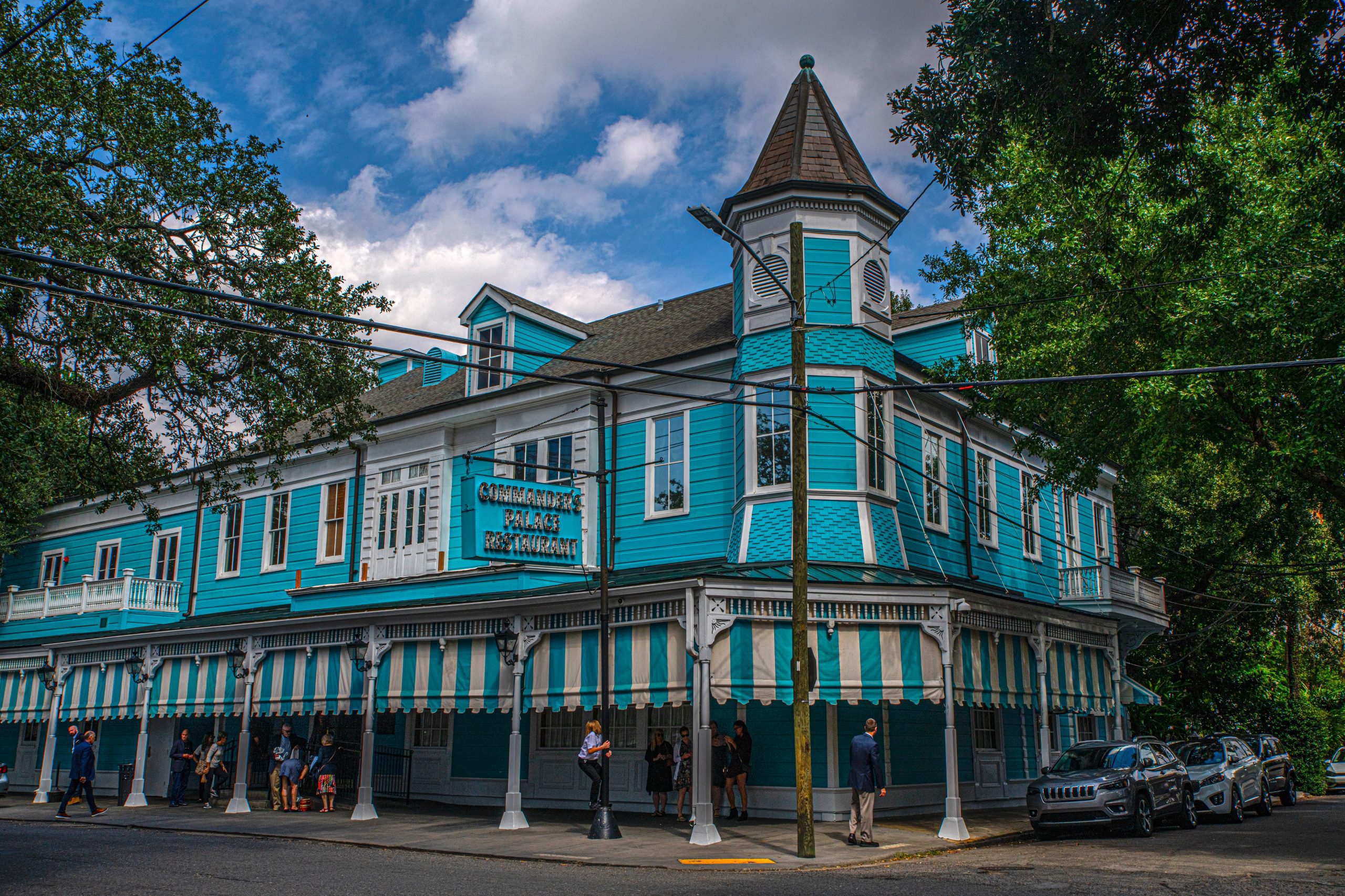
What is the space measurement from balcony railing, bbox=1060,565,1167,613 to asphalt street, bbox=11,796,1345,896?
367 inches

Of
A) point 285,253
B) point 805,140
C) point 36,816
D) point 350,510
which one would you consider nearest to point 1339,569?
point 805,140

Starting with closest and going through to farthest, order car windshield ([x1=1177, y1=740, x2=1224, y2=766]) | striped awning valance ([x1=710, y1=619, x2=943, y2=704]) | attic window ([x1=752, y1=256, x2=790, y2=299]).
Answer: striped awning valance ([x1=710, y1=619, x2=943, y2=704]) → car windshield ([x1=1177, y1=740, x2=1224, y2=766]) → attic window ([x1=752, y1=256, x2=790, y2=299])

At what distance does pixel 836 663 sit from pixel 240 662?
44.0ft

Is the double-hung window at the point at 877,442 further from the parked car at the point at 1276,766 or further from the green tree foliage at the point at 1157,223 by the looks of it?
the parked car at the point at 1276,766

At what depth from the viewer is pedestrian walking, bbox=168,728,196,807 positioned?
934 inches

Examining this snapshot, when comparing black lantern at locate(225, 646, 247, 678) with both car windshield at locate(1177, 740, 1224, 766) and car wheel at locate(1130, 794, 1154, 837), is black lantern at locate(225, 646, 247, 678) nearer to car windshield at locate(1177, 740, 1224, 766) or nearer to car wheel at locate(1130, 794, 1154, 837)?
car wheel at locate(1130, 794, 1154, 837)

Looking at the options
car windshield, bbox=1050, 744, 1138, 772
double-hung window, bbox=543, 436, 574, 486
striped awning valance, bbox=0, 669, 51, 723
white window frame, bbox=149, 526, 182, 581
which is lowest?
car windshield, bbox=1050, 744, 1138, 772

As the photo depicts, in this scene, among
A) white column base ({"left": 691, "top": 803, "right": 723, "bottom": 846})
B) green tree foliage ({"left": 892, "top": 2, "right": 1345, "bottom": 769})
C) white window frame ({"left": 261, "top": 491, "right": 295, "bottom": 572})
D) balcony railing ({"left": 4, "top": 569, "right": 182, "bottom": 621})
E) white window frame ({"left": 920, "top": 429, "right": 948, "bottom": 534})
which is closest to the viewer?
green tree foliage ({"left": 892, "top": 2, "right": 1345, "bottom": 769})

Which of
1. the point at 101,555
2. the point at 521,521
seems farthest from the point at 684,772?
the point at 101,555

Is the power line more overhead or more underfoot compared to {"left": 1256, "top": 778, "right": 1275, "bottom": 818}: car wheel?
more overhead

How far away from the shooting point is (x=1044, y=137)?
13094 millimetres

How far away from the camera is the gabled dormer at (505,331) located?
24812 millimetres

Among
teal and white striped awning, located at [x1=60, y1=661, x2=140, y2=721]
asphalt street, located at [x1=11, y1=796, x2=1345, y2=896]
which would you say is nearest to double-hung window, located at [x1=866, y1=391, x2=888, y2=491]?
asphalt street, located at [x1=11, y1=796, x2=1345, y2=896]

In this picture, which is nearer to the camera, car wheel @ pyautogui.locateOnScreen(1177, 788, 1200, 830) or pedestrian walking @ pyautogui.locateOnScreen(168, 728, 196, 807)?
car wheel @ pyautogui.locateOnScreen(1177, 788, 1200, 830)
